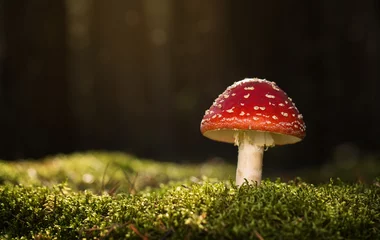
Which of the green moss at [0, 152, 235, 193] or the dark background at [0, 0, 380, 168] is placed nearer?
the green moss at [0, 152, 235, 193]

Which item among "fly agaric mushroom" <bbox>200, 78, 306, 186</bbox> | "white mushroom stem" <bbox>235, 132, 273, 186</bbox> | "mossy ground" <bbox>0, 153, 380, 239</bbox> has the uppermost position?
"fly agaric mushroom" <bbox>200, 78, 306, 186</bbox>

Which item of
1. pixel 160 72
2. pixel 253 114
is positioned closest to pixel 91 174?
pixel 253 114

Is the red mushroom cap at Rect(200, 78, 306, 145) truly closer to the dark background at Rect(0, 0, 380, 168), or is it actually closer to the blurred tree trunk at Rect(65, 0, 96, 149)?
the dark background at Rect(0, 0, 380, 168)

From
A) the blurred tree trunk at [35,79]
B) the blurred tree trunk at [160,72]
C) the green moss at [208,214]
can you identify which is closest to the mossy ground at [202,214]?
the green moss at [208,214]

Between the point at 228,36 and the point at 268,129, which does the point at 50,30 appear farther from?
the point at 268,129

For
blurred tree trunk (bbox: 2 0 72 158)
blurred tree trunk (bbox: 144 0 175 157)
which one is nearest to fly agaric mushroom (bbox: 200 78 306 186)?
blurred tree trunk (bbox: 2 0 72 158)

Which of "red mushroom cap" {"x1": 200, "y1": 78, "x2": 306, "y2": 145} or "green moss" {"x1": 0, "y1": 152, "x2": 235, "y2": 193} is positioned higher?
"red mushroom cap" {"x1": 200, "y1": 78, "x2": 306, "y2": 145}

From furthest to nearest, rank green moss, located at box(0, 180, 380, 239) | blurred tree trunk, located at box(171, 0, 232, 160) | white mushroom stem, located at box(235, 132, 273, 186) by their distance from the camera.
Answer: blurred tree trunk, located at box(171, 0, 232, 160), white mushroom stem, located at box(235, 132, 273, 186), green moss, located at box(0, 180, 380, 239)

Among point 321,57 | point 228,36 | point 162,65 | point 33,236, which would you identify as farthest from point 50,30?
point 33,236
